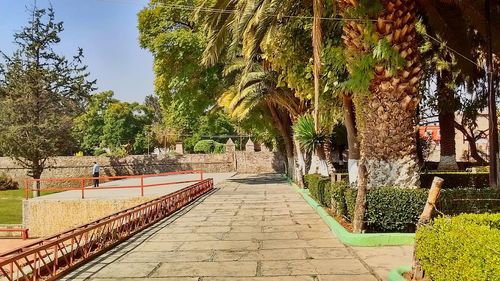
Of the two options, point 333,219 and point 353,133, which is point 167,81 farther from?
point 333,219

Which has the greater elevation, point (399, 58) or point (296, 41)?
point (296, 41)

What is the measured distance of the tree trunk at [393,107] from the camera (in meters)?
9.13

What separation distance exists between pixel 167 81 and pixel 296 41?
13255 mm

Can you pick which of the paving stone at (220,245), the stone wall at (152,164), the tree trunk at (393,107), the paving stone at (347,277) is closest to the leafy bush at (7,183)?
the stone wall at (152,164)

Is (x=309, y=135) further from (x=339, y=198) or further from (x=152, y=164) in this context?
(x=152, y=164)

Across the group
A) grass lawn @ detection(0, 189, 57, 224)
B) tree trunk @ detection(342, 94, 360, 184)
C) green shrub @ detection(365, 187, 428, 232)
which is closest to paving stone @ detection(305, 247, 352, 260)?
green shrub @ detection(365, 187, 428, 232)

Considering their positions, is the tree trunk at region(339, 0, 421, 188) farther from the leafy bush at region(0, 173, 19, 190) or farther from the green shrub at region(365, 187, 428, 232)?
the leafy bush at region(0, 173, 19, 190)

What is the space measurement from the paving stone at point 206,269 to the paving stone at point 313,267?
0.25 meters

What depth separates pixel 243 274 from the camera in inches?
266

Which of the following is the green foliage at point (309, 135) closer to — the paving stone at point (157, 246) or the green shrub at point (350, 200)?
the green shrub at point (350, 200)

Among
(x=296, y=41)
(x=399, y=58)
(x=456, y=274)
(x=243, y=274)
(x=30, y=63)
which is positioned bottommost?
(x=243, y=274)

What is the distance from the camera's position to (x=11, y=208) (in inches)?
1083

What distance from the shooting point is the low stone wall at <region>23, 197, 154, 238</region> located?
1795cm

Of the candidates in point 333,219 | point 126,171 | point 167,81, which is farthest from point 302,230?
point 126,171
